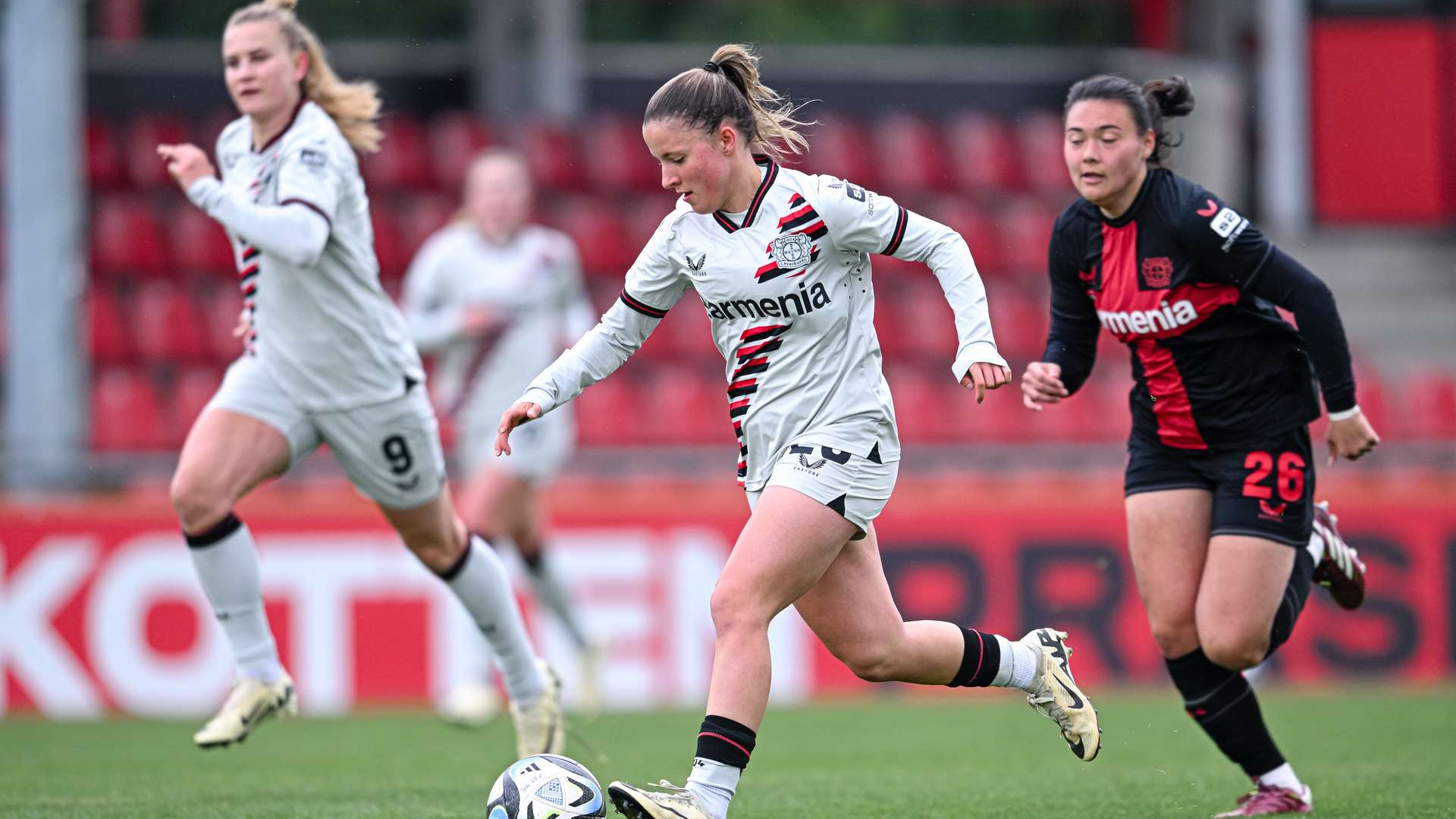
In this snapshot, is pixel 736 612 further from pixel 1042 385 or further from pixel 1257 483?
pixel 1257 483

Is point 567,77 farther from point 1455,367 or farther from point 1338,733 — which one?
point 1338,733


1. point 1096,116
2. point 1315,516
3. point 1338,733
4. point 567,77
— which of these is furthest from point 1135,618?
point 567,77

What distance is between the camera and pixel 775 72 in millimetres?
16188

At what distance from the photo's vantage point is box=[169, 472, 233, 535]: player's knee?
17.8 ft

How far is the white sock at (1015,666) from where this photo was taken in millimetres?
4824

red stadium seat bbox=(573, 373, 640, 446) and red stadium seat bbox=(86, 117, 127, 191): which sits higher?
red stadium seat bbox=(86, 117, 127, 191)

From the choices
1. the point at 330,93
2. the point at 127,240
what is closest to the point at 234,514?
the point at 330,93

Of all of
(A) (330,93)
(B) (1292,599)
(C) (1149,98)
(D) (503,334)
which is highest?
(A) (330,93)

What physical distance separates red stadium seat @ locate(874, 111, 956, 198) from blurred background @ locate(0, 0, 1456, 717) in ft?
0.10

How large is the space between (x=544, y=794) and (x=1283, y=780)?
225 cm

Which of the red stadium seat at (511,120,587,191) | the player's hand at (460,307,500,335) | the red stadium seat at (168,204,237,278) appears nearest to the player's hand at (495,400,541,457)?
the player's hand at (460,307,500,335)

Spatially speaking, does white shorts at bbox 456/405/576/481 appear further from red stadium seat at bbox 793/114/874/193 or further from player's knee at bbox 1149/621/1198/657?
red stadium seat at bbox 793/114/874/193

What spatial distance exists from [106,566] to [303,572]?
3.41 ft

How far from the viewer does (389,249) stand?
13.1 meters
